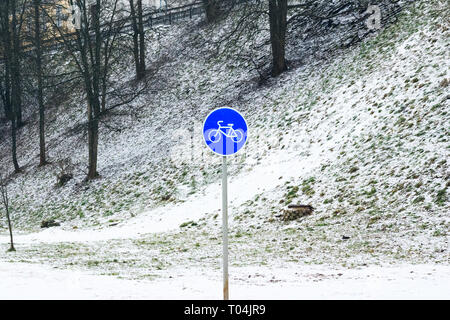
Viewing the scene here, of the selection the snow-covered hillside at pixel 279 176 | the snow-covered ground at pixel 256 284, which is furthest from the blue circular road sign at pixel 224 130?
the snow-covered hillside at pixel 279 176

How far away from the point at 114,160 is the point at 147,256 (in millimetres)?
15008

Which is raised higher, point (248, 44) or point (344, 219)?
point (248, 44)

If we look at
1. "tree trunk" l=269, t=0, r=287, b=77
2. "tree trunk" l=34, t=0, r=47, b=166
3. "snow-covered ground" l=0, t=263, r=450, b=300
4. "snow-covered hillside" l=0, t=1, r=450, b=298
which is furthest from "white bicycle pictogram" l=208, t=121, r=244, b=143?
"tree trunk" l=34, t=0, r=47, b=166

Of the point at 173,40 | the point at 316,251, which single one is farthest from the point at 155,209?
the point at 173,40

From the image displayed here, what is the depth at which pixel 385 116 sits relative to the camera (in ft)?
54.9

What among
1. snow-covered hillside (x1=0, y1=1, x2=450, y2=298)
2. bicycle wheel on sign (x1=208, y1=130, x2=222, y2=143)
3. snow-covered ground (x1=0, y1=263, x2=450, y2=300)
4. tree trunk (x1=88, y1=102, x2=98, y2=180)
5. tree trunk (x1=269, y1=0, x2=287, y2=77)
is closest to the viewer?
bicycle wheel on sign (x1=208, y1=130, x2=222, y2=143)

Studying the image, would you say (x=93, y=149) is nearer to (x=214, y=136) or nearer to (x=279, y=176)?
(x=279, y=176)

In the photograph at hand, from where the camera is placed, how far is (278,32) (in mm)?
24781

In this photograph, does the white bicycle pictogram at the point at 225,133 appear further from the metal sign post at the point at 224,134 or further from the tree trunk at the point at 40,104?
the tree trunk at the point at 40,104

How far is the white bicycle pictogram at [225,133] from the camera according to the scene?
21.5 feet

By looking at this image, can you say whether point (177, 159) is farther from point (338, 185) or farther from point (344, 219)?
point (344, 219)

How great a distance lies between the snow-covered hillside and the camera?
37.4 ft

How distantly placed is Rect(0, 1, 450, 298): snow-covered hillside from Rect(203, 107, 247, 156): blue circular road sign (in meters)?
2.80

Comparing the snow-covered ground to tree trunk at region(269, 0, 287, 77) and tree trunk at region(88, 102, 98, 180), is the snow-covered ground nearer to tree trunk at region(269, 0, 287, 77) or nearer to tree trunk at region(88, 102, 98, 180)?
tree trunk at region(88, 102, 98, 180)
